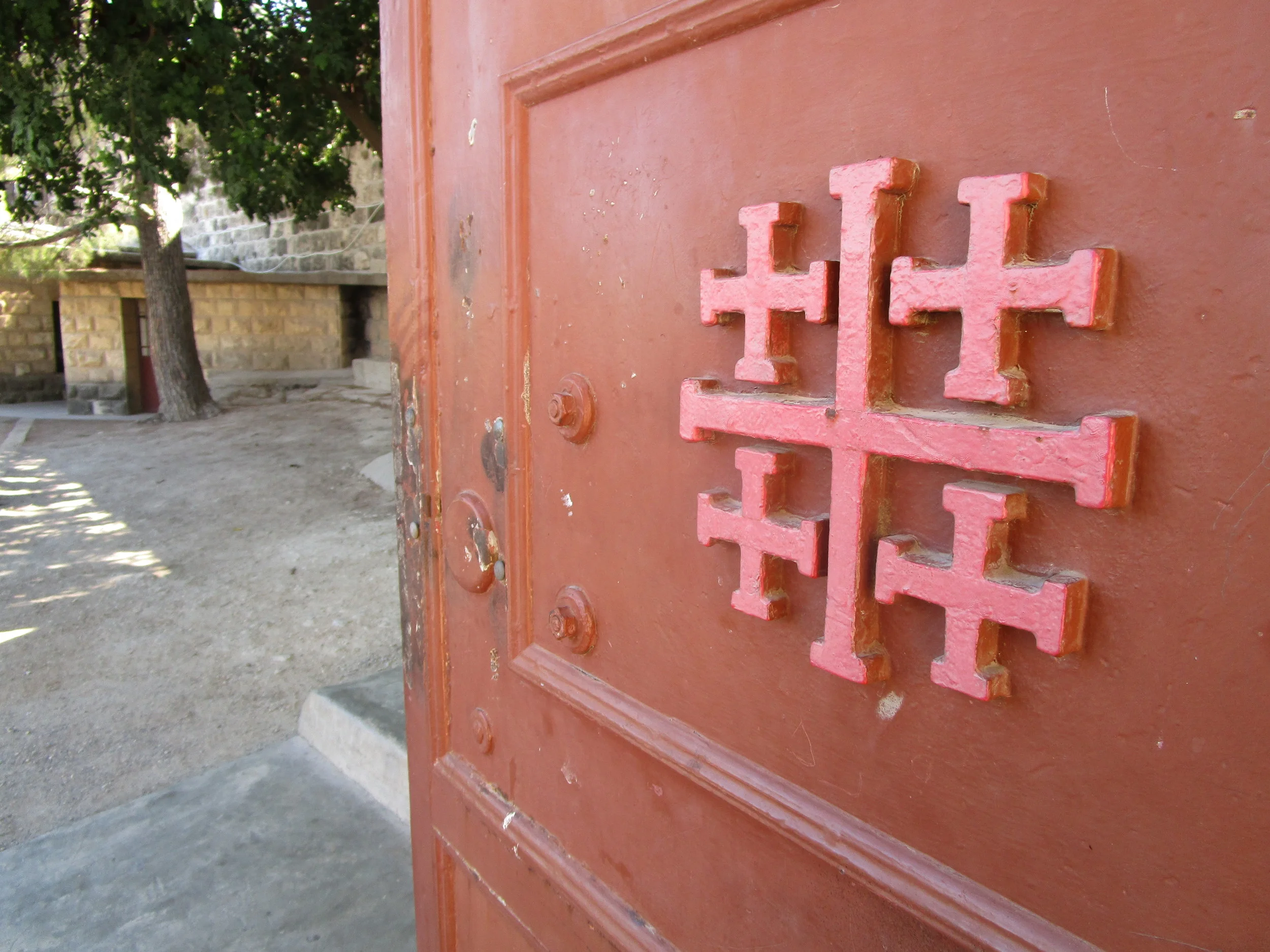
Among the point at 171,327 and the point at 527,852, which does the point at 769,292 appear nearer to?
the point at 527,852

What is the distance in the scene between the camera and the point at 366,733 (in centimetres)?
230

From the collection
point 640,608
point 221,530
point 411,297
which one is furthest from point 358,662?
point 640,608

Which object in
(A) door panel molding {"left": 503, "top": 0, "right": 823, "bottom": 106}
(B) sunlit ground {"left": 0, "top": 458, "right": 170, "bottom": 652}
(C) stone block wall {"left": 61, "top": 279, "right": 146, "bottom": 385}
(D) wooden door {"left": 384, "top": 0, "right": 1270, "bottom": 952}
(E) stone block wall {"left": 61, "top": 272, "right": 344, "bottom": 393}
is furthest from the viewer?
(E) stone block wall {"left": 61, "top": 272, "right": 344, "bottom": 393}

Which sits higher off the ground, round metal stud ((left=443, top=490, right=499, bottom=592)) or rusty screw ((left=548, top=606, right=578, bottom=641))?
round metal stud ((left=443, top=490, right=499, bottom=592))

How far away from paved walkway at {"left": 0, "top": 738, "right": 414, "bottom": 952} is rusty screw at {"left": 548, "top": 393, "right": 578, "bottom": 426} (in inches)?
53.1

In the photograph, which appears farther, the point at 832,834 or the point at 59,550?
the point at 59,550

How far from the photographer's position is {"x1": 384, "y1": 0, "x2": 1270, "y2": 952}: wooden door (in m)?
0.52

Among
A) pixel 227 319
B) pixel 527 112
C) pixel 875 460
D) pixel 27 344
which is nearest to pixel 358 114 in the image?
pixel 227 319

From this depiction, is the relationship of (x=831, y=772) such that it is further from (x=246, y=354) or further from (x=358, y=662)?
(x=246, y=354)

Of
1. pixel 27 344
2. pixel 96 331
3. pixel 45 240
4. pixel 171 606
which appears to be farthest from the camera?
pixel 27 344

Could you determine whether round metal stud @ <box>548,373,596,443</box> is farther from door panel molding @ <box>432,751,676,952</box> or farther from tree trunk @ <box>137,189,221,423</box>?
tree trunk @ <box>137,189,221,423</box>

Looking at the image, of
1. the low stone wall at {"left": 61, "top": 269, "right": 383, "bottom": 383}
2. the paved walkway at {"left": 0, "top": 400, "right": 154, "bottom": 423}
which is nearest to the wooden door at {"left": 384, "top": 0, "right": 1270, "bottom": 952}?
the paved walkway at {"left": 0, "top": 400, "right": 154, "bottom": 423}

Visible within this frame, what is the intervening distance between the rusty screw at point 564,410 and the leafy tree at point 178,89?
18.2ft

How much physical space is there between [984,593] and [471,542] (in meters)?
0.75
